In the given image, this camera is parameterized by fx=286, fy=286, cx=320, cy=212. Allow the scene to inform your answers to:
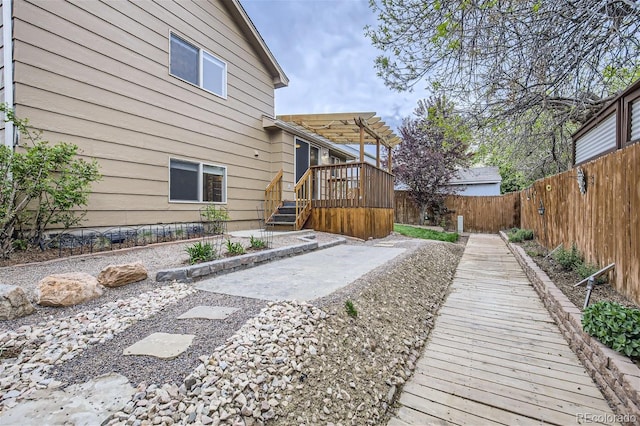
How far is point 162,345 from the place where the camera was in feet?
6.35

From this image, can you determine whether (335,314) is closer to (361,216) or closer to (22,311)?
(22,311)

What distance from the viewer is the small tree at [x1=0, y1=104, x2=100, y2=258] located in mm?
3477

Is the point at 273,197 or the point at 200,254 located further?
the point at 273,197

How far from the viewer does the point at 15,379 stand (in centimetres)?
162

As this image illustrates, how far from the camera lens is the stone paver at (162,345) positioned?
72.8 inches

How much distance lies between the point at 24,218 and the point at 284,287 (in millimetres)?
3667

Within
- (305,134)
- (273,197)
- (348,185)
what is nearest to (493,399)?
(348,185)

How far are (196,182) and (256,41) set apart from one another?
4.41m

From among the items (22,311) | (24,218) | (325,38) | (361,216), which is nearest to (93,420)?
(22,311)

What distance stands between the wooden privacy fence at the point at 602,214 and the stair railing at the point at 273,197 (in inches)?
251

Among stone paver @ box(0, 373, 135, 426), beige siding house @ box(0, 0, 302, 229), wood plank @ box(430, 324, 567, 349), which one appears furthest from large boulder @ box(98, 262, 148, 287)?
wood plank @ box(430, 324, 567, 349)

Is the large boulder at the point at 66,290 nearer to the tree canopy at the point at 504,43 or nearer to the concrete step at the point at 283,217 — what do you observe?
the tree canopy at the point at 504,43

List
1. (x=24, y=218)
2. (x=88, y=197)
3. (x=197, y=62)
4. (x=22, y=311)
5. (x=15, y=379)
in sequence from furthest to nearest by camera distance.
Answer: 1. (x=197, y=62)
2. (x=88, y=197)
3. (x=24, y=218)
4. (x=22, y=311)
5. (x=15, y=379)

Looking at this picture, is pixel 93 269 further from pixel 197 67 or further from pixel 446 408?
pixel 197 67
